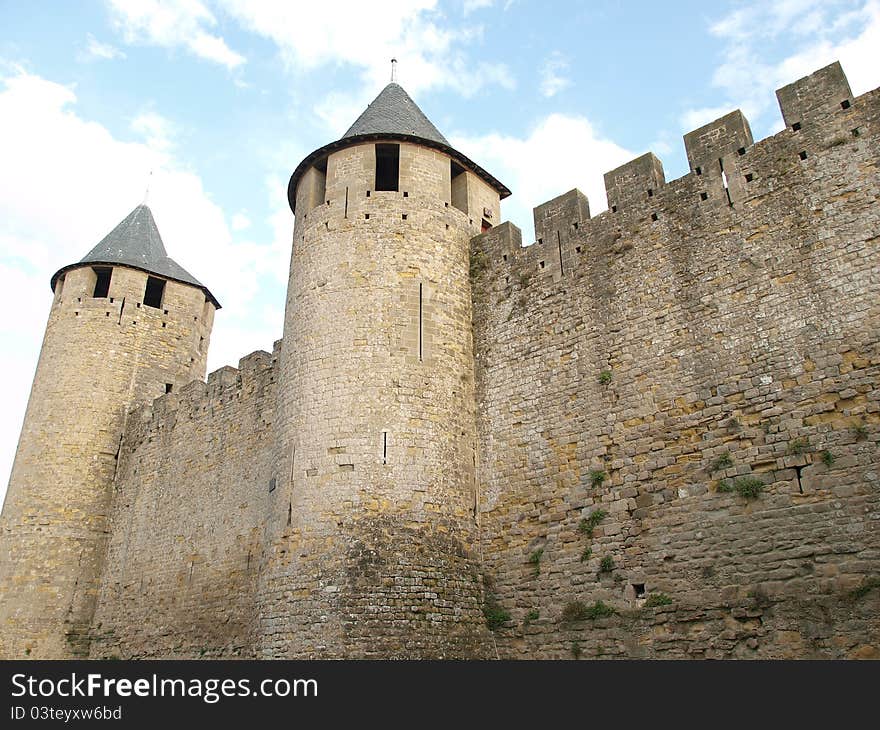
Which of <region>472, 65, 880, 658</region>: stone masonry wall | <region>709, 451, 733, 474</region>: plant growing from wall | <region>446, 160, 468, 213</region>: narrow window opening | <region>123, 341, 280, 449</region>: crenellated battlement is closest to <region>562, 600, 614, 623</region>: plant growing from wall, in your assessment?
<region>472, 65, 880, 658</region>: stone masonry wall

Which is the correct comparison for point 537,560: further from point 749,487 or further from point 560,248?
point 560,248

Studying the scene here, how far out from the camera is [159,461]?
50.5 feet

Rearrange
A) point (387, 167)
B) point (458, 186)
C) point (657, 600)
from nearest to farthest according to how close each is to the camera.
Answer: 1. point (657, 600)
2. point (458, 186)
3. point (387, 167)

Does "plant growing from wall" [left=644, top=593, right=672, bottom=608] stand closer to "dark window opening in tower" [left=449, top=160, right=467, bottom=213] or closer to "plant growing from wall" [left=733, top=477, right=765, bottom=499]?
"plant growing from wall" [left=733, top=477, right=765, bottom=499]

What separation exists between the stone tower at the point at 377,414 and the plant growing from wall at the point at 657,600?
6.90ft

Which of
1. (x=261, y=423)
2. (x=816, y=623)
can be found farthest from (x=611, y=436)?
(x=261, y=423)

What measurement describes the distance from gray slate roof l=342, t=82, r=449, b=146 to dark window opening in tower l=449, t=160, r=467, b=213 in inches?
18.0

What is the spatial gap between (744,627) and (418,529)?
3776mm

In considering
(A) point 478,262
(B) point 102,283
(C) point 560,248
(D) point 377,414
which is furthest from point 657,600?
(B) point 102,283

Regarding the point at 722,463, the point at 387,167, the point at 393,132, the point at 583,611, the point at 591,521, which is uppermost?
the point at 387,167

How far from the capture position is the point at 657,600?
24.4 feet

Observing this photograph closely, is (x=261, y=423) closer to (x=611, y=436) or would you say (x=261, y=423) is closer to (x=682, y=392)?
(x=611, y=436)

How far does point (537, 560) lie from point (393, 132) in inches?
276

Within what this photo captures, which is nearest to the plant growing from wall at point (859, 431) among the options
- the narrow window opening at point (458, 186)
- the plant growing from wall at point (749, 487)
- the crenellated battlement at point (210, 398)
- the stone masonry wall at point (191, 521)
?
the plant growing from wall at point (749, 487)
